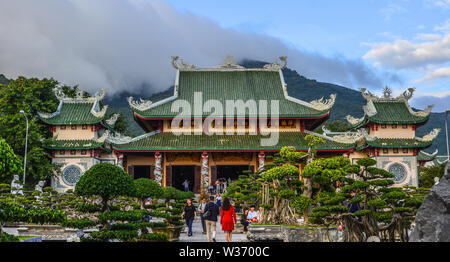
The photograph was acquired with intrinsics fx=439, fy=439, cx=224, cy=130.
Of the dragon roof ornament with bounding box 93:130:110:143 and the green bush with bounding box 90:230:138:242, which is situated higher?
the dragon roof ornament with bounding box 93:130:110:143

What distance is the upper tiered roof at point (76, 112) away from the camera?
33.0m

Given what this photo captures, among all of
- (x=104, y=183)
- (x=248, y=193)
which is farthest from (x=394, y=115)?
(x=104, y=183)

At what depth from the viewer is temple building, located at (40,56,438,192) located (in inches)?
1287

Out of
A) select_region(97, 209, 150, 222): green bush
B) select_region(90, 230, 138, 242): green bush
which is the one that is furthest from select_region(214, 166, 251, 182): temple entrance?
select_region(90, 230, 138, 242): green bush

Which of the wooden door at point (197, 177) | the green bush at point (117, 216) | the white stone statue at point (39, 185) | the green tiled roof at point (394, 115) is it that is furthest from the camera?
the wooden door at point (197, 177)

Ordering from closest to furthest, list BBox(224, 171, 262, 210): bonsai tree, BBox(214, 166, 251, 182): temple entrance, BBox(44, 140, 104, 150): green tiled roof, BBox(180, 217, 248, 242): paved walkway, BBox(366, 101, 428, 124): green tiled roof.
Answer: BBox(180, 217, 248, 242): paved walkway
BBox(224, 171, 262, 210): bonsai tree
BBox(44, 140, 104, 150): green tiled roof
BBox(366, 101, 428, 124): green tiled roof
BBox(214, 166, 251, 182): temple entrance

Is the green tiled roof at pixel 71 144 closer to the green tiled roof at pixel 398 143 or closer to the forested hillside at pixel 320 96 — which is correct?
the green tiled roof at pixel 398 143

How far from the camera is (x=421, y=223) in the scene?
723 centimetres

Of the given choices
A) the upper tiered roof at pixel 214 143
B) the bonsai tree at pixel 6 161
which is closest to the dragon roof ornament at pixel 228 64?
the upper tiered roof at pixel 214 143

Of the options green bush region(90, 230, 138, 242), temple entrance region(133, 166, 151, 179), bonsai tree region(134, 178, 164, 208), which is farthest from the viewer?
temple entrance region(133, 166, 151, 179)

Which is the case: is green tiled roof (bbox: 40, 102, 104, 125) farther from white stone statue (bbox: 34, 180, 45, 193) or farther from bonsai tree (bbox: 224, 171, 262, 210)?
bonsai tree (bbox: 224, 171, 262, 210)

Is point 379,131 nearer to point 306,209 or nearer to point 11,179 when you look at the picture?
point 306,209
